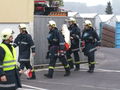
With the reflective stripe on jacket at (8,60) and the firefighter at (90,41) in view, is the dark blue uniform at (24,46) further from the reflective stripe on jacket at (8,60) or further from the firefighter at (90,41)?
the reflective stripe on jacket at (8,60)

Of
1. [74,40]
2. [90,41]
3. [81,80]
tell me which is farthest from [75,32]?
[81,80]

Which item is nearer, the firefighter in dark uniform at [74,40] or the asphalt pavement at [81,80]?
the asphalt pavement at [81,80]

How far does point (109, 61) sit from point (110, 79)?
4.80 meters

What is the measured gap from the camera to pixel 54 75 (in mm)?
14008

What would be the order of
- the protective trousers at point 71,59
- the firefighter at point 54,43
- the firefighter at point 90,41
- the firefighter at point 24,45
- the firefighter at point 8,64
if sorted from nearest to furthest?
1. the firefighter at point 8,64
2. the firefighter at point 24,45
3. the firefighter at point 54,43
4. the firefighter at point 90,41
5. the protective trousers at point 71,59

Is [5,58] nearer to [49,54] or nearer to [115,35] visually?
[49,54]

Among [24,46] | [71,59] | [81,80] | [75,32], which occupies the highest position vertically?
[75,32]

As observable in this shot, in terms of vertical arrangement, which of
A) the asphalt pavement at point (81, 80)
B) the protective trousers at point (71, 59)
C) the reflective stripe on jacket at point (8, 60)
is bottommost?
the asphalt pavement at point (81, 80)

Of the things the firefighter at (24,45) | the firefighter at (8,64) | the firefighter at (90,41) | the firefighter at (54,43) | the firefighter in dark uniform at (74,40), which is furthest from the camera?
the firefighter in dark uniform at (74,40)

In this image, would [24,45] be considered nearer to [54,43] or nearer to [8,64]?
[54,43]

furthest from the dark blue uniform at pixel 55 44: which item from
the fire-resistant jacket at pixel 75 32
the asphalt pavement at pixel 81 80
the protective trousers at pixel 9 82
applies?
the protective trousers at pixel 9 82

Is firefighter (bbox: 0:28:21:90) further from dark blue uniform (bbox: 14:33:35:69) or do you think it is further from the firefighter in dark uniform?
the firefighter in dark uniform

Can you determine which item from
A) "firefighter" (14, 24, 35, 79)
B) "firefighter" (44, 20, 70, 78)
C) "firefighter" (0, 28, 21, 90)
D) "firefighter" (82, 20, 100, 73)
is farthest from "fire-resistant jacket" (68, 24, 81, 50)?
"firefighter" (0, 28, 21, 90)

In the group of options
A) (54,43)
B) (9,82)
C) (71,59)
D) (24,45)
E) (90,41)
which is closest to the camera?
(9,82)
